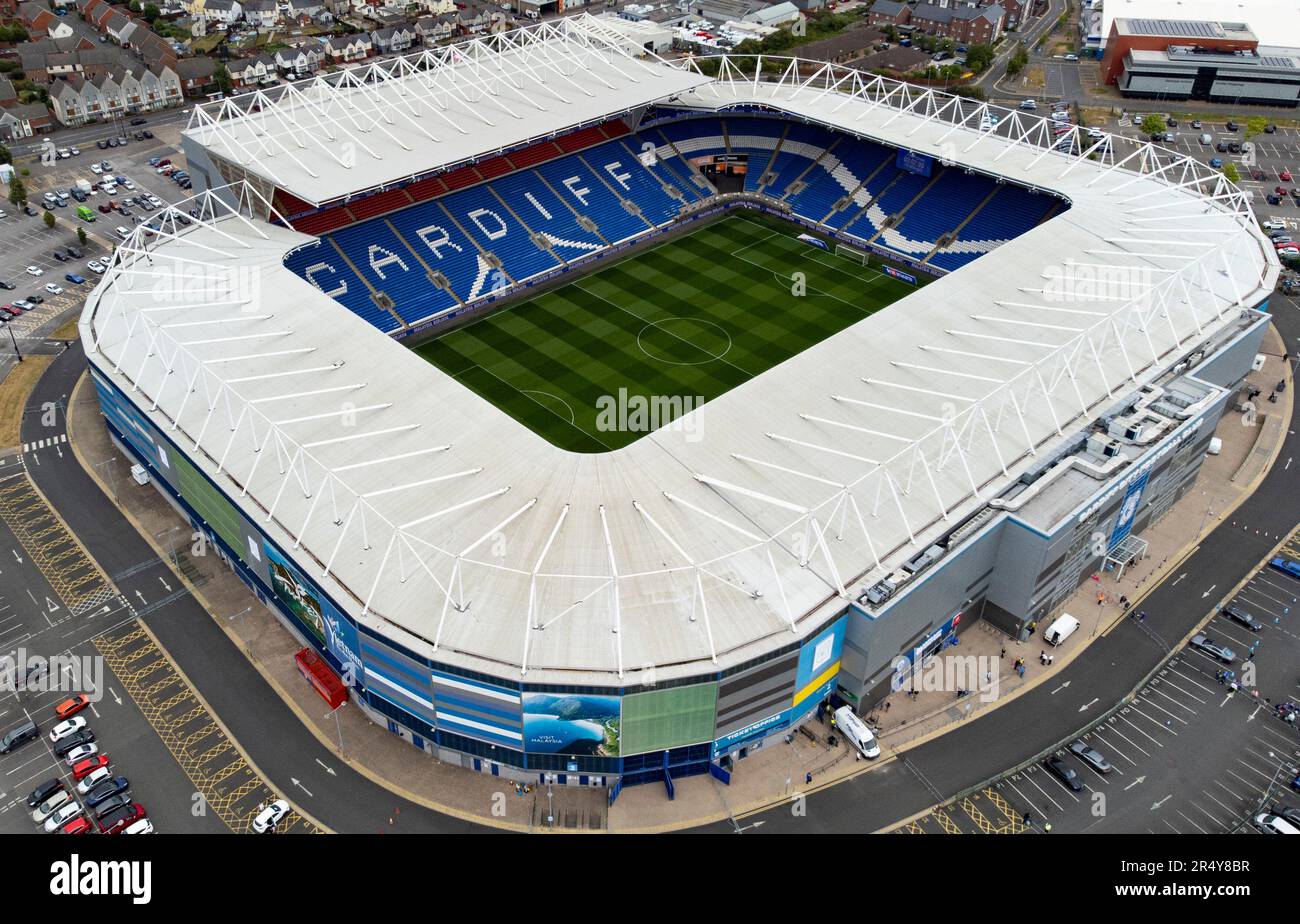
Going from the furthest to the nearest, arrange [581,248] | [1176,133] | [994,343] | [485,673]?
[1176,133] → [581,248] → [994,343] → [485,673]

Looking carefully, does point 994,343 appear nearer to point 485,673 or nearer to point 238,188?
point 485,673

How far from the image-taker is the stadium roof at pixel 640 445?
71.0m

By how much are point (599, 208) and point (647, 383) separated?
3717cm

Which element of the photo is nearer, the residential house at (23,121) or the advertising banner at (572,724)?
the advertising banner at (572,724)

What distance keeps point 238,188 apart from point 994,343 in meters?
86.0

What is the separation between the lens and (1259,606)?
291 ft

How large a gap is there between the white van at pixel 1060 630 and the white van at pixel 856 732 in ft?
60.6

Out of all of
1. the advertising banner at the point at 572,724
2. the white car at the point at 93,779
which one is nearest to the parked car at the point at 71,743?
the white car at the point at 93,779

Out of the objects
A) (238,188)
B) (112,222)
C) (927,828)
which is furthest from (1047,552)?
(112,222)

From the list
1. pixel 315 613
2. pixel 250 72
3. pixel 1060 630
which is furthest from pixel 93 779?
pixel 250 72

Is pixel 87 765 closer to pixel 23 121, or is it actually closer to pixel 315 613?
pixel 315 613

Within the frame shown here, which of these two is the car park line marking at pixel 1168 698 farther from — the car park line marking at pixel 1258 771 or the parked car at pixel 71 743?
the parked car at pixel 71 743

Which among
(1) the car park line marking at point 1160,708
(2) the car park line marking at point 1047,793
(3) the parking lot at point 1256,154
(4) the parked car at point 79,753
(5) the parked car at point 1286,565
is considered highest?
(3) the parking lot at point 1256,154

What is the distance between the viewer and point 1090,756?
246ft
